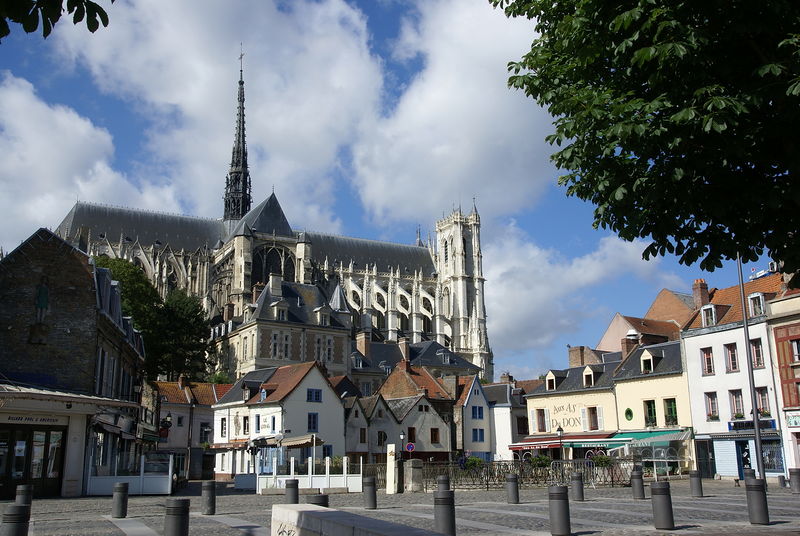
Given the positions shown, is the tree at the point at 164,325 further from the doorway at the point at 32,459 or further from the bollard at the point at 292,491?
the bollard at the point at 292,491

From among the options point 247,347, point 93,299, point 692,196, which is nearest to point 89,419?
point 93,299

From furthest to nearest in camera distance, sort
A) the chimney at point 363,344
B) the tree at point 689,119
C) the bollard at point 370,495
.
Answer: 1. the chimney at point 363,344
2. the bollard at point 370,495
3. the tree at point 689,119

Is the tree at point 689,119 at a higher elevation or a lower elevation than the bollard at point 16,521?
higher

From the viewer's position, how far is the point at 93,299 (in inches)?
1021

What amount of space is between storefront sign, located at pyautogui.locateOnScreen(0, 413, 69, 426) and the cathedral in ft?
137

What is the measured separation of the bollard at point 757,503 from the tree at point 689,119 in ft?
18.7

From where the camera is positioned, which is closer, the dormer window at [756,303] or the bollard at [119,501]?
the bollard at [119,501]

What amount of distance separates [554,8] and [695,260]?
4439 millimetres

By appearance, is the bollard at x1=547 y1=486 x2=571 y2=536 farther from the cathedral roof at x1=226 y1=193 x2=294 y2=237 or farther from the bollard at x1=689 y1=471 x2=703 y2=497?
the cathedral roof at x1=226 y1=193 x2=294 y2=237

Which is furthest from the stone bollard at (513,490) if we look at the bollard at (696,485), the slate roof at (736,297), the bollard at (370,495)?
the slate roof at (736,297)

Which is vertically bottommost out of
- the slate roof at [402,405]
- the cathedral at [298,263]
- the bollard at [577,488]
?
the bollard at [577,488]

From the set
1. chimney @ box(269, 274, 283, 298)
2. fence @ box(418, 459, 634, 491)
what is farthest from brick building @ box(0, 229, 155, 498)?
chimney @ box(269, 274, 283, 298)

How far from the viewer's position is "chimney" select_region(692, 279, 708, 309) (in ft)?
131

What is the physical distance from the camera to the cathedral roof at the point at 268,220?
90.0 metres
